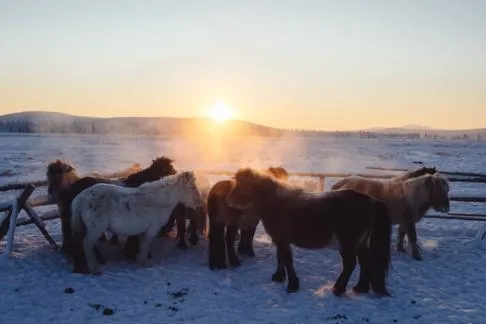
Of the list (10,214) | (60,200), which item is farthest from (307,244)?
(10,214)

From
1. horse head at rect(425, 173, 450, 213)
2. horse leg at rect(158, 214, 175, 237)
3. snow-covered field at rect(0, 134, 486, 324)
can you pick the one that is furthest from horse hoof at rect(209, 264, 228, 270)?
horse head at rect(425, 173, 450, 213)

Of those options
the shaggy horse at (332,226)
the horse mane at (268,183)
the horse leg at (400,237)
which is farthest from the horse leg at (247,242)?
the horse leg at (400,237)

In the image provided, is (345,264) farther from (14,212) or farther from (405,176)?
(14,212)

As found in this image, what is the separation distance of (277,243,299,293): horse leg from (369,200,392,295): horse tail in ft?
3.71

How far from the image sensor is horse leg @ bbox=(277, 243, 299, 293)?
6965 mm

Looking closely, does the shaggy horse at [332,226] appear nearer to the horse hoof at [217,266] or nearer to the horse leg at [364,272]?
the horse leg at [364,272]

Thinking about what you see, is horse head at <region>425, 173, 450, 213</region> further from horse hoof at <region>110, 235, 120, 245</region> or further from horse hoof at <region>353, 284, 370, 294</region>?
horse hoof at <region>110, 235, 120, 245</region>

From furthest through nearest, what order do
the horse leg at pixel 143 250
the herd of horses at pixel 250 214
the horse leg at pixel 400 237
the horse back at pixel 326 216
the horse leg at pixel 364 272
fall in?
the horse leg at pixel 400 237, the horse leg at pixel 143 250, the horse leg at pixel 364 272, the herd of horses at pixel 250 214, the horse back at pixel 326 216

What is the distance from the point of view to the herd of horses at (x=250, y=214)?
6.69 m

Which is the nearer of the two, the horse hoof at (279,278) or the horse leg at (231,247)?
the horse hoof at (279,278)

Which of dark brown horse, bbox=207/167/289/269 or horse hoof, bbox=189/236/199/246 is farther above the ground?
dark brown horse, bbox=207/167/289/269

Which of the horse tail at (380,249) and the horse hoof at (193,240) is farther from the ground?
the horse tail at (380,249)

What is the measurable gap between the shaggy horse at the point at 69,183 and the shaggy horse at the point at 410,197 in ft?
13.3

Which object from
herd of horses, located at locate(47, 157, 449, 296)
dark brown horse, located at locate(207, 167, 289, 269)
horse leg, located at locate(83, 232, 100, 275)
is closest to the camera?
herd of horses, located at locate(47, 157, 449, 296)
